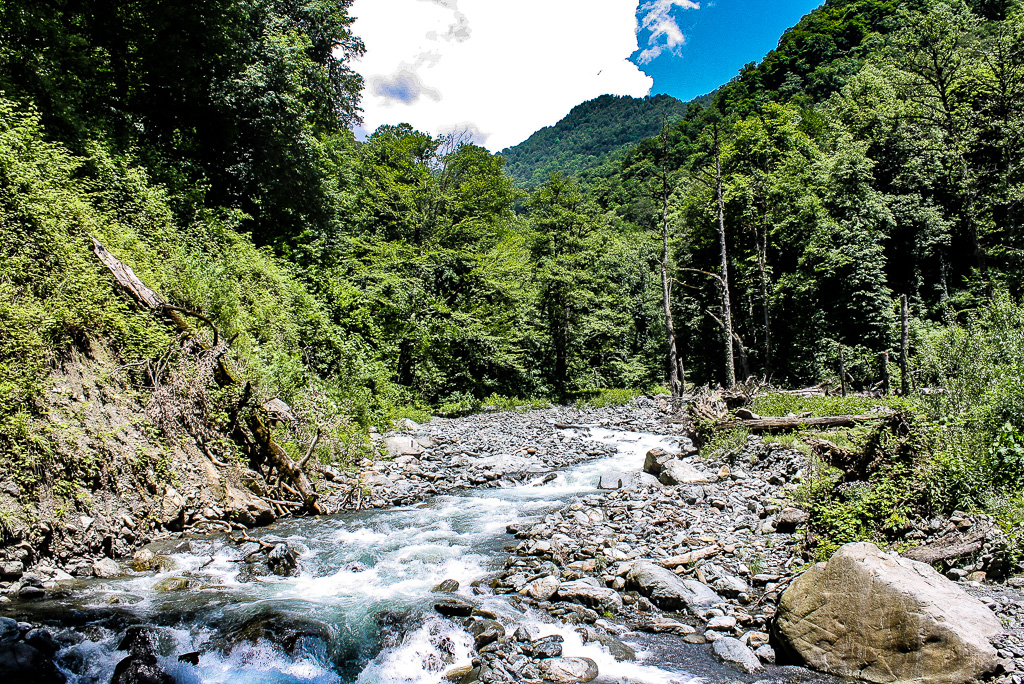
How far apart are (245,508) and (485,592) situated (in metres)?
4.34

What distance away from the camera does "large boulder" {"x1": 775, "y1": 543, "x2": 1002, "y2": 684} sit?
399cm

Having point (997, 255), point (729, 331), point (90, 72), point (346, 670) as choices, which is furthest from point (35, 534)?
point (997, 255)

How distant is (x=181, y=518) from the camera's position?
781cm

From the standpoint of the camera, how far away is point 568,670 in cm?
480

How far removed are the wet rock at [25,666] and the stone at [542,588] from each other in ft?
14.1

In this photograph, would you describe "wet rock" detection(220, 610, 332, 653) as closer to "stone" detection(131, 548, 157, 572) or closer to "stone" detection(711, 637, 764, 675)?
"stone" detection(131, 548, 157, 572)

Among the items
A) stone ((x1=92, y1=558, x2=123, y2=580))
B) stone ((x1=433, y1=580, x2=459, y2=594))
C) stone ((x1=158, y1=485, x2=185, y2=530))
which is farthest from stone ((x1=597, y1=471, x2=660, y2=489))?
stone ((x1=92, y1=558, x2=123, y2=580))

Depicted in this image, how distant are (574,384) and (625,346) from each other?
320 inches

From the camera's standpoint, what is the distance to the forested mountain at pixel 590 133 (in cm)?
13439

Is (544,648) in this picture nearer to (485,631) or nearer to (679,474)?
(485,631)

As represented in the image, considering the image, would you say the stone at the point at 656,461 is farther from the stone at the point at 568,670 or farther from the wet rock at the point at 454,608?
the stone at the point at 568,670

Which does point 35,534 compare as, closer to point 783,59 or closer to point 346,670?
point 346,670

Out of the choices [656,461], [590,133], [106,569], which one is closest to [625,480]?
[656,461]

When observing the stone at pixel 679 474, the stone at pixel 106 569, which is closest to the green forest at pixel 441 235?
the stone at pixel 106 569
